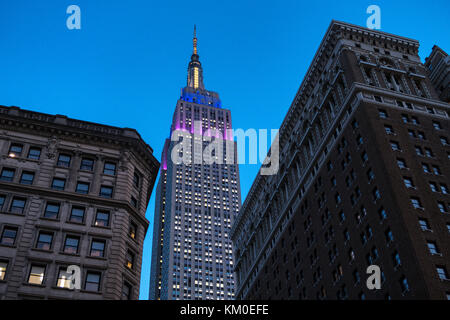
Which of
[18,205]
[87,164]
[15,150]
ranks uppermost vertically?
[15,150]

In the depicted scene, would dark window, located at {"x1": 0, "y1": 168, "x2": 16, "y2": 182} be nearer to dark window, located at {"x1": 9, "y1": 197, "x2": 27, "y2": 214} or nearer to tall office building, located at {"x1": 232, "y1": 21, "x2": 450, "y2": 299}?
dark window, located at {"x1": 9, "y1": 197, "x2": 27, "y2": 214}

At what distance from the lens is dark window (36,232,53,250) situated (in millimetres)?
50119

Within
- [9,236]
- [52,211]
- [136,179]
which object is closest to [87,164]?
[136,179]

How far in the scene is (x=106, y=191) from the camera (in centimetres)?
5684

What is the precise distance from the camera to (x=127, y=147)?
60719 mm

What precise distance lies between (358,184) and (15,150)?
149 feet

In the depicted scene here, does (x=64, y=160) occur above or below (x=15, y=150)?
below

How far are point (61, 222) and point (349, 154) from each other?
45273mm

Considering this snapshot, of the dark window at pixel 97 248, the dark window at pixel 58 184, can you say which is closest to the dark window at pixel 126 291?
the dark window at pixel 97 248

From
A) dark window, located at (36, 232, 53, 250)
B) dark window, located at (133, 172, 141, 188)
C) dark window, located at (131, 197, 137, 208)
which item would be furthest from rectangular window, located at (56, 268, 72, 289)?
dark window, located at (133, 172, 141, 188)

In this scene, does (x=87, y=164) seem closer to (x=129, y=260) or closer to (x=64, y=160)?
(x=64, y=160)

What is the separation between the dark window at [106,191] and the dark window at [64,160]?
15.9 feet
